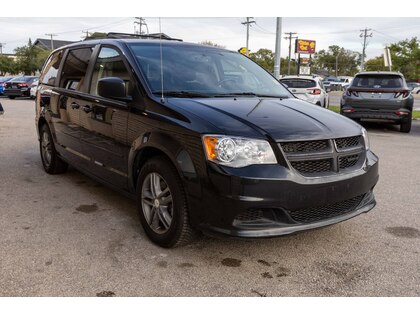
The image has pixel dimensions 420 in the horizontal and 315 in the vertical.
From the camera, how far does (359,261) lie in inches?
128

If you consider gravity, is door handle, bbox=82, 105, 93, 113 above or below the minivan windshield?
below

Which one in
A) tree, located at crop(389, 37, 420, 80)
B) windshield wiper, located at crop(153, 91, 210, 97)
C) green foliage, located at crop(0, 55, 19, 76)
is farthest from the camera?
green foliage, located at crop(0, 55, 19, 76)

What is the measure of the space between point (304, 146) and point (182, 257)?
1280mm

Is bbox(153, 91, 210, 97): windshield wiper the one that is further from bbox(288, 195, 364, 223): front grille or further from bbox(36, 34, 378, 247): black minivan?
bbox(288, 195, 364, 223): front grille

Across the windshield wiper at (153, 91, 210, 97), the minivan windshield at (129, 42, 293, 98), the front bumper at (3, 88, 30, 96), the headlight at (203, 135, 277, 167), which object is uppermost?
the minivan windshield at (129, 42, 293, 98)

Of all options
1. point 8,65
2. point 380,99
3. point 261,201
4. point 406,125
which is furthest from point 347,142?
point 8,65

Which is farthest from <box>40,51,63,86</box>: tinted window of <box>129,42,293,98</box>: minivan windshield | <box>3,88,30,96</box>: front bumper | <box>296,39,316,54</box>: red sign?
<box>296,39,316,54</box>: red sign

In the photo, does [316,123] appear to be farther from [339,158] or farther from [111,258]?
[111,258]

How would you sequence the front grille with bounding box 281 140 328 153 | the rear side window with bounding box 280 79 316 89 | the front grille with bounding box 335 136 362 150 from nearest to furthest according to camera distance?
1. the front grille with bounding box 281 140 328 153
2. the front grille with bounding box 335 136 362 150
3. the rear side window with bounding box 280 79 316 89

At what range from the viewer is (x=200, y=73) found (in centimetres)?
404

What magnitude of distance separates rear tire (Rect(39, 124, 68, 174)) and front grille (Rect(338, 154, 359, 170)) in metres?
3.90

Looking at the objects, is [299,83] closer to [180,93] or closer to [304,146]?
[180,93]

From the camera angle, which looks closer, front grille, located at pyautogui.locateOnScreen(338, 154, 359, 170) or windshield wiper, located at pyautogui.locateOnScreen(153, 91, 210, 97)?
front grille, located at pyautogui.locateOnScreen(338, 154, 359, 170)

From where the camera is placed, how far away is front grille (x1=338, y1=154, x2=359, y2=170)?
10.5 ft
